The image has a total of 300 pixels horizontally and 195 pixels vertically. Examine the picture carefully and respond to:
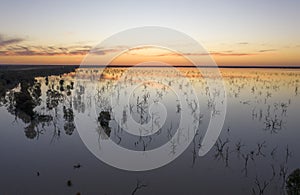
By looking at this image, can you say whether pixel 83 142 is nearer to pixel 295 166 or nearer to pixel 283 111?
pixel 295 166

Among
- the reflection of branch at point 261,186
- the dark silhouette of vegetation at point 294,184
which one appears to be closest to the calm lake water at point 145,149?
the reflection of branch at point 261,186

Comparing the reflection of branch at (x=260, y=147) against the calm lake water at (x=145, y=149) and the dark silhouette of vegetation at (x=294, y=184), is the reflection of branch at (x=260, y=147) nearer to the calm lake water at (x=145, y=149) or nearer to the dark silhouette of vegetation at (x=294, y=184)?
the calm lake water at (x=145, y=149)

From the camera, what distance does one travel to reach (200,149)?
807 cm

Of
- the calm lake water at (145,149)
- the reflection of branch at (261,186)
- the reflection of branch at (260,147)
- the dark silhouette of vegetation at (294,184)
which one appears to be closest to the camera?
the dark silhouette of vegetation at (294,184)

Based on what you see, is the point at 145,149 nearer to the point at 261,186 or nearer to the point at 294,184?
the point at 261,186

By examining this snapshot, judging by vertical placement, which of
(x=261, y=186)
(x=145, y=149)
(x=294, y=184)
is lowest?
(x=261, y=186)

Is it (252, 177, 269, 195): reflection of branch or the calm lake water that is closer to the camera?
(252, 177, 269, 195): reflection of branch

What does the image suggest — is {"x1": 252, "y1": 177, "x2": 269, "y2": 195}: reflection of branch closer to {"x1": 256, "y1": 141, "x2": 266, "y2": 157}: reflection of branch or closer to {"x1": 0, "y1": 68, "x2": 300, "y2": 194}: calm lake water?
{"x1": 0, "y1": 68, "x2": 300, "y2": 194}: calm lake water

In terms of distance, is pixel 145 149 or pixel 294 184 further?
pixel 145 149

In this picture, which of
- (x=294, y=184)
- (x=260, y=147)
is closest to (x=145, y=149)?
(x=260, y=147)

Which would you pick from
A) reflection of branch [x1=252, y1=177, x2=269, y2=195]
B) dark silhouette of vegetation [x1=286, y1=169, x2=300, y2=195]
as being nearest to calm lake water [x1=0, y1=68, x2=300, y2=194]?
reflection of branch [x1=252, y1=177, x2=269, y2=195]

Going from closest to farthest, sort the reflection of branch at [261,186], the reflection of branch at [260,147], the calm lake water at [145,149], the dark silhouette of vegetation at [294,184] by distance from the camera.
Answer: the dark silhouette of vegetation at [294,184], the reflection of branch at [261,186], the calm lake water at [145,149], the reflection of branch at [260,147]

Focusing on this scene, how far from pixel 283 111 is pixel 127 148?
8008 mm

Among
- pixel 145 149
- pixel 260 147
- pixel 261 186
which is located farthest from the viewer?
pixel 260 147
